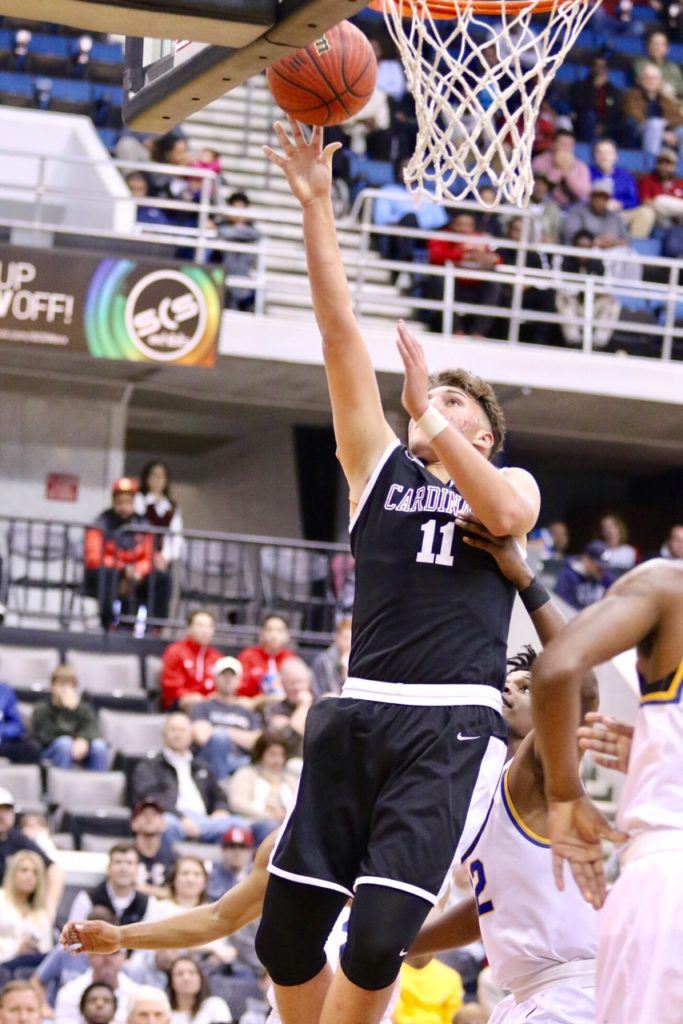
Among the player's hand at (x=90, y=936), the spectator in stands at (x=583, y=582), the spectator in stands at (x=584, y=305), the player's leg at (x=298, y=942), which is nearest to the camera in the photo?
the player's leg at (x=298, y=942)

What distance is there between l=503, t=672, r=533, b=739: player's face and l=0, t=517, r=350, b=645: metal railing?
880cm

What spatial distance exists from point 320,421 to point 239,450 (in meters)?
1.59

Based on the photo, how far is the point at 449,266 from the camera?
14688 millimetres

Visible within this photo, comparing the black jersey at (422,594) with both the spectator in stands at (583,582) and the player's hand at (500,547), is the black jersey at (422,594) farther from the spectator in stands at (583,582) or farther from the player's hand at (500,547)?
the spectator in stands at (583,582)

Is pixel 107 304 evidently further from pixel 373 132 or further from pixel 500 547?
pixel 500 547

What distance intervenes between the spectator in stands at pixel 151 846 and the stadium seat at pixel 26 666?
2.50m

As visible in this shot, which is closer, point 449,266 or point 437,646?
point 437,646

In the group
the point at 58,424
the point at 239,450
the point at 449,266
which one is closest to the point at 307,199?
the point at 449,266

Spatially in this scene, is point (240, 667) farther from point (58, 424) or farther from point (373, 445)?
point (373, 445)

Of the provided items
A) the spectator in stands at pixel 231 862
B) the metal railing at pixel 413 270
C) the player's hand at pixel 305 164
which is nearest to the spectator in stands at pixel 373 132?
the metal railing at pixel 413 270

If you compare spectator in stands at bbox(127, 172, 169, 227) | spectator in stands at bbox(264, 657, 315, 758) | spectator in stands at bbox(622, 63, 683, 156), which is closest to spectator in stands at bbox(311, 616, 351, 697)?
spectator in stands at bbox(264, 657, 315, 758)

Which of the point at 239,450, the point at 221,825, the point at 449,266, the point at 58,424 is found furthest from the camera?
the point at 239,450

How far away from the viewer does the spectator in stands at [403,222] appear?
615 inches

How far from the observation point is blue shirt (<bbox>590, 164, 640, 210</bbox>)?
17.4 metres
